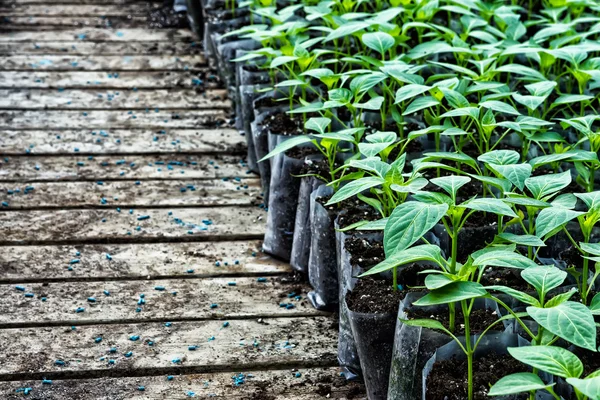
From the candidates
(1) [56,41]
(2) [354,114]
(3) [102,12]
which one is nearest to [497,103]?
(2) [354,114]

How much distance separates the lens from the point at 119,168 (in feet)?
9.37

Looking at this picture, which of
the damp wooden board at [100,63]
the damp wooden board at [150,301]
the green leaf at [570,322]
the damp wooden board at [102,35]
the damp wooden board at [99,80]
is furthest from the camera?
the damp wooden board at [102,35]

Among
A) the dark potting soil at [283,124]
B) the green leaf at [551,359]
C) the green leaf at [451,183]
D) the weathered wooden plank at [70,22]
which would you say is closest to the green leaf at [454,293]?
the green leaf at [551,359]

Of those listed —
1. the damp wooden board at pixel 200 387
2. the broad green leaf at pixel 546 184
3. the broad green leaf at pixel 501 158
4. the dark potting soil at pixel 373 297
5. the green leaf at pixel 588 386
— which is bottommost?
the damp wooden board at pixel 200 387

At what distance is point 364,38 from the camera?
91.0 inches

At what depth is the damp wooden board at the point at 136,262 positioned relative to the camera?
2.23m

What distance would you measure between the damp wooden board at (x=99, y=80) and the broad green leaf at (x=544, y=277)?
2497mm

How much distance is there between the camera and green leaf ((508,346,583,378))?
1128 mm

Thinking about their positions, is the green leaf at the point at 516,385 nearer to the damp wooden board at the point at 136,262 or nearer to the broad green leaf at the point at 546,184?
the broad green leaf at the point at 546,184

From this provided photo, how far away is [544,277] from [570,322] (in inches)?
5.7

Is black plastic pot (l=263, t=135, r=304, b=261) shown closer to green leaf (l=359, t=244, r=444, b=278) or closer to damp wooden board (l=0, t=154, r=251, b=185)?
damp wooden board (l=0, t=154, r=251, b=185)

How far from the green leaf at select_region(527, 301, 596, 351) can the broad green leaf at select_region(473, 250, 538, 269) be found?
139mm

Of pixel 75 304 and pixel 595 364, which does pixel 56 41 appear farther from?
pixel 595 364

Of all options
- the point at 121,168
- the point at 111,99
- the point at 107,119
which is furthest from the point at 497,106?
the point at 111,99
